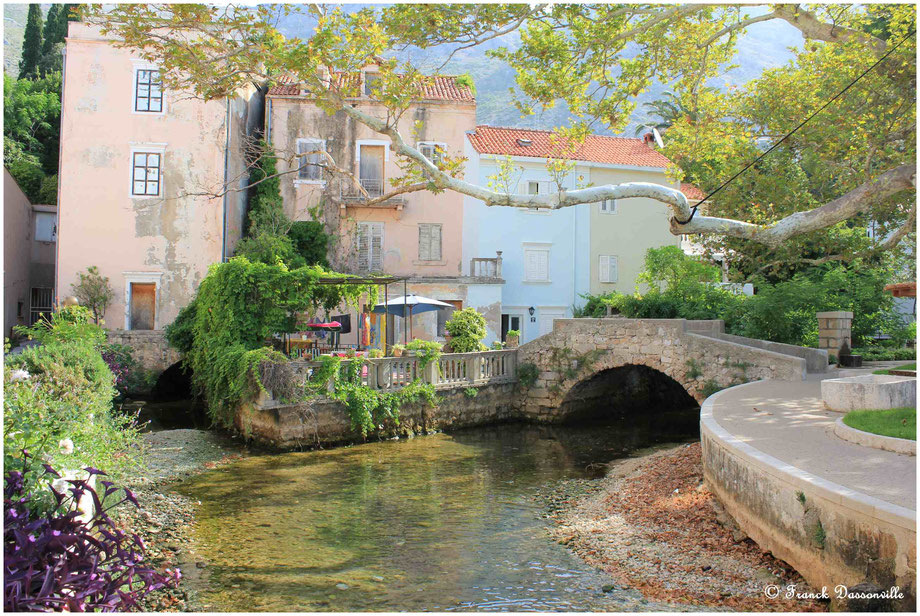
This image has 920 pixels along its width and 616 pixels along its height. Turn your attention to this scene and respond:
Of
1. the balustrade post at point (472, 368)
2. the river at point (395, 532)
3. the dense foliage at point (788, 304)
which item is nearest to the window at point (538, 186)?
the dense foliage at point (788, 304)

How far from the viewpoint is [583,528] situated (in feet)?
33.2

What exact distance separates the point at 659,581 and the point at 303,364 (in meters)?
10.4

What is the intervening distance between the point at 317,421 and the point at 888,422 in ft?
37.6

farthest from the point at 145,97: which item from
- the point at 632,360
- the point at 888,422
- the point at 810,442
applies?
the point at 888,422

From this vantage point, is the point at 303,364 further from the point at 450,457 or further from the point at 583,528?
the point at 583,528

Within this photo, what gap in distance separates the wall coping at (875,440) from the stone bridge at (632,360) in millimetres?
7158

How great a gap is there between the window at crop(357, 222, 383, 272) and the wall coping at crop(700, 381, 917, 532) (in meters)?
19.8

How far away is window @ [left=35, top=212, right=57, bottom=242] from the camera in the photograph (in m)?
28.3

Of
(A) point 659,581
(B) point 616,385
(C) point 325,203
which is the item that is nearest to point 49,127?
(C) point 325,203

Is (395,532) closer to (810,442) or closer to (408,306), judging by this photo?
(810,442)

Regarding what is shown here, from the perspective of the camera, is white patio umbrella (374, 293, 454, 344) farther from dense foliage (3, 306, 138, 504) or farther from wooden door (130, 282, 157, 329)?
dense foliage (3, 306, 138, 504)

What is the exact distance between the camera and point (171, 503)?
11.2 metres

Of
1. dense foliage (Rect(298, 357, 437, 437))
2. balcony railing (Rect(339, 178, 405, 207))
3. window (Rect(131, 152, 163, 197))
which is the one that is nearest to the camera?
dense foliage (Rect(298, 357, 437, 437))

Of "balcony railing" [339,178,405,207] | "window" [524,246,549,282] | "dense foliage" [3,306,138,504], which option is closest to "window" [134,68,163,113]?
"balcony railing" [339,178,405,207]
